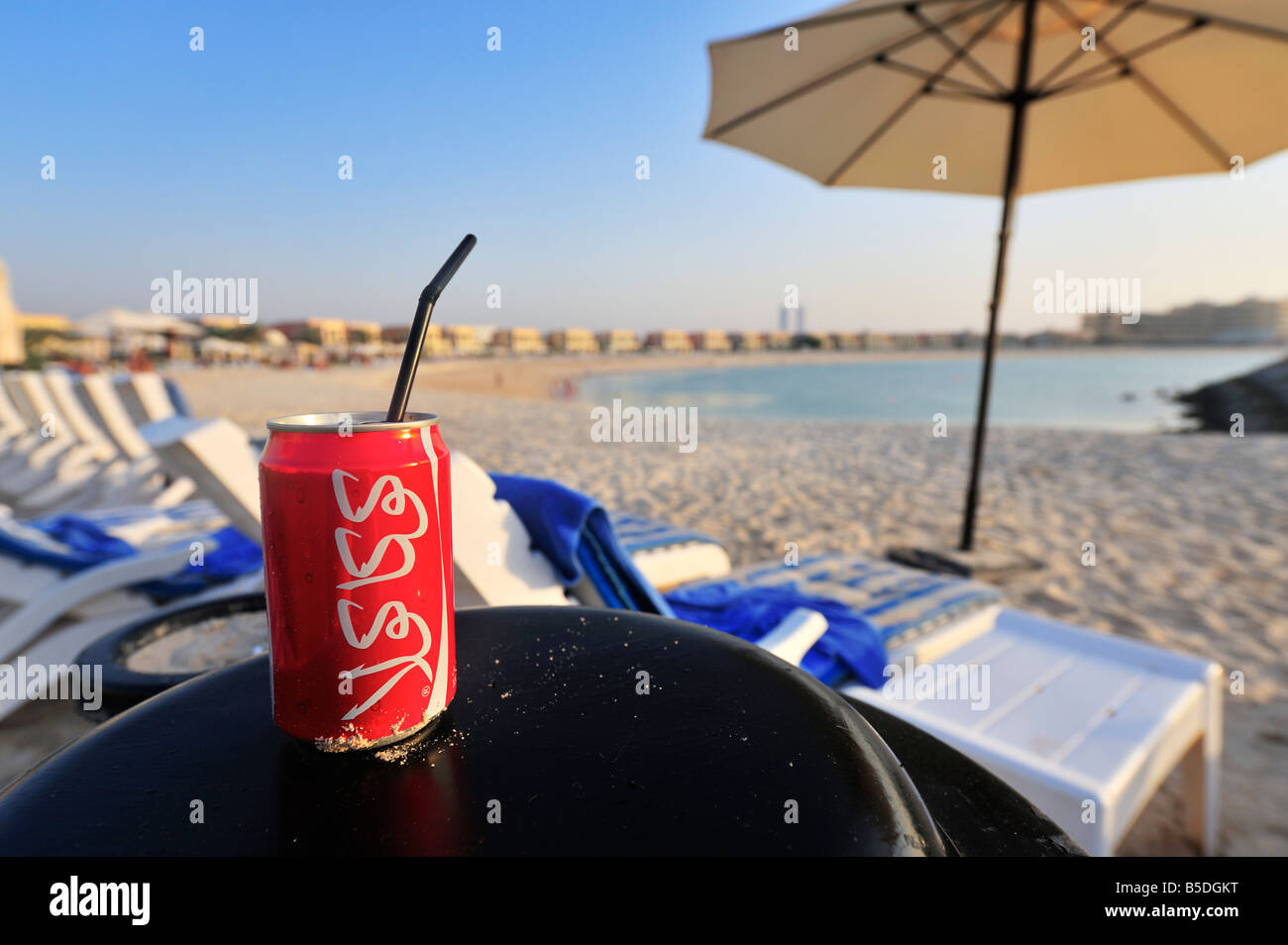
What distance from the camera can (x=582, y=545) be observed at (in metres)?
1.77

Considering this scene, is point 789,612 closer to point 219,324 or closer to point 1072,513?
point 1072,513

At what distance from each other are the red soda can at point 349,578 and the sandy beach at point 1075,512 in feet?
8.10

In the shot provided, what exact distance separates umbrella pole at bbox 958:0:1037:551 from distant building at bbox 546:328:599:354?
235 feet

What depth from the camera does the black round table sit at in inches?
18.7

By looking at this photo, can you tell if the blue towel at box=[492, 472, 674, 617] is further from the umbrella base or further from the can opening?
the umbrella base

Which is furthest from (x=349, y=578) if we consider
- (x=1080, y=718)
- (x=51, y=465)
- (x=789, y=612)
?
(x=51, y=465)

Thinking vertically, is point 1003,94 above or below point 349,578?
above

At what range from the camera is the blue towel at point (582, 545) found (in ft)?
5.59

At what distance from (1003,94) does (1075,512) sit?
3.61 m

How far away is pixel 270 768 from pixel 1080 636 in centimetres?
241

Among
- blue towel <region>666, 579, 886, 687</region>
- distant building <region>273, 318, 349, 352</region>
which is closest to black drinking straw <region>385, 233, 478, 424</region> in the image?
blue towel <region>666, 579, 886, 687</region>

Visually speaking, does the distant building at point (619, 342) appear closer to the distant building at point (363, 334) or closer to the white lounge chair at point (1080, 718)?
the distant building at point (363, 334)

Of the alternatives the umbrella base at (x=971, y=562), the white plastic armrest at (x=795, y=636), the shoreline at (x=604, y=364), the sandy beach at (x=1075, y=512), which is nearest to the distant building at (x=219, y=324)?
the shoreline at (x=604, y=364)
